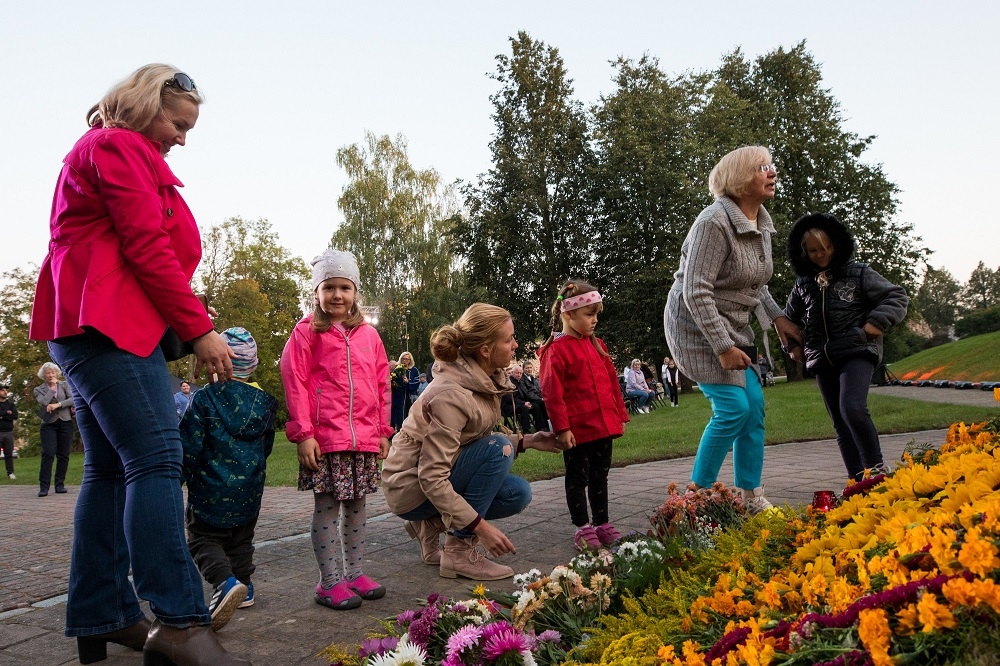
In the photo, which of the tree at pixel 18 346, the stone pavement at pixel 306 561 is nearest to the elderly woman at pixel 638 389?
the stone pavement at pixel 306 561

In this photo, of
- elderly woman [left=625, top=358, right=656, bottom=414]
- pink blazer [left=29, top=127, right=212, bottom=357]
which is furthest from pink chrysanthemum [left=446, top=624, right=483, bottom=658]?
elderly woman [left=625, top=358, right=656, bottom=414]

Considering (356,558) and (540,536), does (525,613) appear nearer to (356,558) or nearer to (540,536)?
(356,558)

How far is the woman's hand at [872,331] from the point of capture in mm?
4898

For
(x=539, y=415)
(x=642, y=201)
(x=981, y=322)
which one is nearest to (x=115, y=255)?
(x=539, y=415)

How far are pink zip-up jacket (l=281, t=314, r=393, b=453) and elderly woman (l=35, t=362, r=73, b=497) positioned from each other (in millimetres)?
9816

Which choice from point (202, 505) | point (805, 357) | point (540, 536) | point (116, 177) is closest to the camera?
point (116, 177)

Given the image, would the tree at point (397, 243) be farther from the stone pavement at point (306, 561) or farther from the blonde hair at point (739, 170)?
the blonde hair at point (739, 170)

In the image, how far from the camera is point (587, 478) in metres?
4.96

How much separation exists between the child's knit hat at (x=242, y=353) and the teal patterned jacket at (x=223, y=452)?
0.11m

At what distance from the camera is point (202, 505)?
3.76 metres

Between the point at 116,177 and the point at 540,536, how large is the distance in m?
3.30

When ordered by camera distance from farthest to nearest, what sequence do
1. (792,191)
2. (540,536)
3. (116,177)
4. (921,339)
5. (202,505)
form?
(921,339) → (792,191) → (540,536) → (202,505) → (116,177)

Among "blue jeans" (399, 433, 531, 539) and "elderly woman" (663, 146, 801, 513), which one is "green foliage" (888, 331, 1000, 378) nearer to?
"elderly woman" (663, 146, 801, 513)

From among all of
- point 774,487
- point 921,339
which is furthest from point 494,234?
point 921,339
